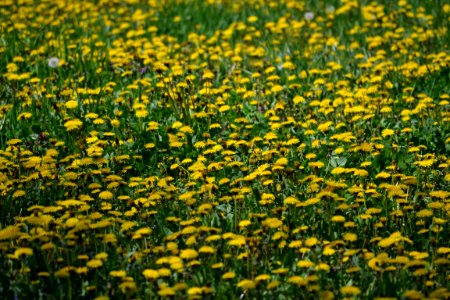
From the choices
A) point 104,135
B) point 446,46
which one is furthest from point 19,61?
point 446,46

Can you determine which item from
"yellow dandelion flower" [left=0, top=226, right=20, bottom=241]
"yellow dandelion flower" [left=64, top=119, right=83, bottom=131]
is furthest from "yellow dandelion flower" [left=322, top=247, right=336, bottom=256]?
"yellow dandelion flower" [left=64, top=119, right=83, bottom=131]

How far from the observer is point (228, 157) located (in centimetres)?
441

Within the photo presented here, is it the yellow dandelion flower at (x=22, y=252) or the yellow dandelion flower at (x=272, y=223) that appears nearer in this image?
the yellow dandelion flower at (x=22, y=252)

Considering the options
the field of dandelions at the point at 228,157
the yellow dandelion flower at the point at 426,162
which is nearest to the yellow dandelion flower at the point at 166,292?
the field of dandelions at the point at 228,157

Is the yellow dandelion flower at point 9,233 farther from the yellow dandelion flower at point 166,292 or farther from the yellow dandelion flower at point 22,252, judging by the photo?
the yellow dandelion flower at point 166,292

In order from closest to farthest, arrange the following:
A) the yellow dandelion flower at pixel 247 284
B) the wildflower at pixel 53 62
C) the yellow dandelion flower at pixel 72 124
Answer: the yellow dandelion flower at pixel 247 284 → the yellow dandelion flower at pixel 72 124 → the wildflower at pixel 53 62

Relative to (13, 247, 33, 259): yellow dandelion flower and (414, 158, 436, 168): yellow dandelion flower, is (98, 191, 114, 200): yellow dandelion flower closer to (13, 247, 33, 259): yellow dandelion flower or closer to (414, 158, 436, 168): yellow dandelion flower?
(13, 247, 33, 259): yellow dandelion flower

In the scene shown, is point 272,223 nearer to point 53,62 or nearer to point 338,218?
point 338,218

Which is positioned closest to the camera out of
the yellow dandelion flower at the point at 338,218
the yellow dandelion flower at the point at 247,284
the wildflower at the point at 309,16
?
the yellow dandelion flower at the point at 247,284

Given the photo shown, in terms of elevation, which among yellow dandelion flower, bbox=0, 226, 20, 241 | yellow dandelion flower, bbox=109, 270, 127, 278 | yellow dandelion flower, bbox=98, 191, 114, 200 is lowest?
yellow dandelion flower, bbox=109, 270, 127, 278

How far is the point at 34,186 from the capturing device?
4219mm

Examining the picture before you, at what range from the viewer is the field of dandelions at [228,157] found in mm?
3273

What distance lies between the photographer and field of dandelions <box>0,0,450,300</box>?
10.7ft

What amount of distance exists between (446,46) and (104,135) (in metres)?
3.65
